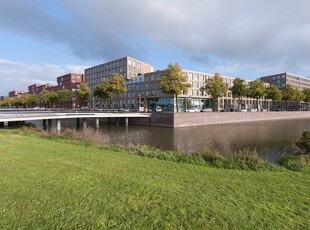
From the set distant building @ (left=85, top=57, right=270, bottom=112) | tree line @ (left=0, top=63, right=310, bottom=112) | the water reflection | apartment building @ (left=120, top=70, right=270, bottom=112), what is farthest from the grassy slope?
apartment building @ (left=120, top=70, right=270, bottom=112)

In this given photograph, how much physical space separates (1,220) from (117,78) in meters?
46.7

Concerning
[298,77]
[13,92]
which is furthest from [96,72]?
[13,92]

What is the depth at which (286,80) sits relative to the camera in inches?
4299

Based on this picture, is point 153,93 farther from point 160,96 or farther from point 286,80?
point 286,80

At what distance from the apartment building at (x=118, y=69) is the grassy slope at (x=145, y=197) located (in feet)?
238

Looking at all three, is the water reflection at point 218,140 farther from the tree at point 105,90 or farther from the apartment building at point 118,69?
the apartment building at point 118,69

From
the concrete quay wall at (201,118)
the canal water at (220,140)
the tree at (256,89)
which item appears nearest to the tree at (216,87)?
the concrete quay wall at (201,118)

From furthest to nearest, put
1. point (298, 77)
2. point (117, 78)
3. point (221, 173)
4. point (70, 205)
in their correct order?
1. point (298, 77)
2. point (117, 78)
3. point (221, 173)
4. point (70, 205)

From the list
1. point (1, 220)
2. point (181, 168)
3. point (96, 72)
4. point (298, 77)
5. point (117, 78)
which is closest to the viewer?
point (1, 220)

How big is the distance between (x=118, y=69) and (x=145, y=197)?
8167 cm

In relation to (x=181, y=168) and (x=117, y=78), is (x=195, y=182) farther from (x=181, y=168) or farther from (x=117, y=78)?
(x=117, y=78)

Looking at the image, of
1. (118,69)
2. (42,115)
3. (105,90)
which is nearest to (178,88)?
(105,90)

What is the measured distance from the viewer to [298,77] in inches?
4690

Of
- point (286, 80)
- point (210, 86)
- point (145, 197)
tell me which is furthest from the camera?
point (286, 80)
